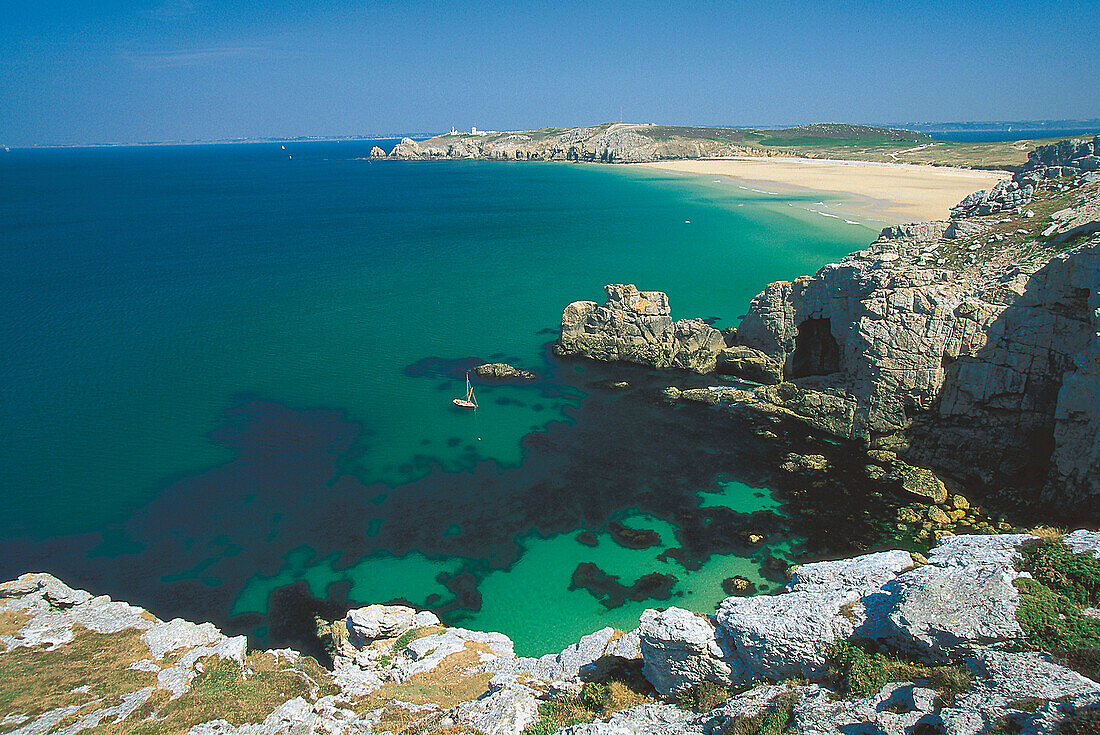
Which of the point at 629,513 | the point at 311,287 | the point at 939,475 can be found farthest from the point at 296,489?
the point at 311,287

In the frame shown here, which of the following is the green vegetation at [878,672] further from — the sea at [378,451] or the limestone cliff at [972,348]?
the limestone cliff at [972,348]

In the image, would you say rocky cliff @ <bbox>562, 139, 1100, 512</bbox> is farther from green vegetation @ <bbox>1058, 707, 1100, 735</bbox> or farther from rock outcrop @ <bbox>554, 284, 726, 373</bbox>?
green vegetation @ <bbox>1058, 707, 1100, 735</bbox>

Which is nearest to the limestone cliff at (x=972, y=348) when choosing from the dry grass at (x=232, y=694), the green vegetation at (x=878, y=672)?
the green vegetation at (x=878, y=672)

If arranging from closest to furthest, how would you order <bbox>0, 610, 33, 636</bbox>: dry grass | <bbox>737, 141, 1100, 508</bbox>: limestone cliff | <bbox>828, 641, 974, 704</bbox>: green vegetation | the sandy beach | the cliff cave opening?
<bbox>828, 641, 974, 704</bbox>: green vegetation, <bbox>0, 610, 33, 636</bbox>: dry grass, <bbox>737, 141, 1100, 508</bbox>: limestone cliff, the cliff cave opening, the sandy beach

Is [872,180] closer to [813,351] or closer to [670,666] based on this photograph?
[813,351]

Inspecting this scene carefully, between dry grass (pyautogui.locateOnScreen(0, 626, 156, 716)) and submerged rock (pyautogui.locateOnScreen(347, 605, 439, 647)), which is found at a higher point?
dry grass (pyautogui.locateOnScreen(0, 626, 156, 716))

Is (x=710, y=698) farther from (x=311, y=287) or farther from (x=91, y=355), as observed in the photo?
(x=311, y=287)

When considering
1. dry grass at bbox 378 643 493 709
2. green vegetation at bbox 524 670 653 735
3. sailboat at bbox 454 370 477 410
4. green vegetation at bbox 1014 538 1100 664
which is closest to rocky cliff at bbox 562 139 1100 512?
green vegetation at bbox 1014 538 1100 664

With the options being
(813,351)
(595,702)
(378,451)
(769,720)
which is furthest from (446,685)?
(813,351)
